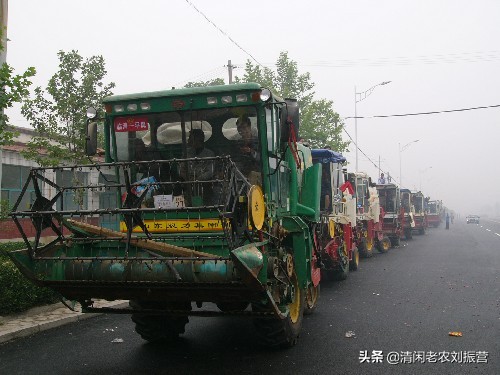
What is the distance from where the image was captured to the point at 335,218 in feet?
42.5

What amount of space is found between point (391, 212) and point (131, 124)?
2071cm

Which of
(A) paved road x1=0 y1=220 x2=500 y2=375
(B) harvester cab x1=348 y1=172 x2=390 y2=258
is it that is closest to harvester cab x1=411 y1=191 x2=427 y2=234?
(B) harvester cab x1=348 y1=172 x2=390 y2=258

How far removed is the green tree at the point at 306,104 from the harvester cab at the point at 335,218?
1197 cm

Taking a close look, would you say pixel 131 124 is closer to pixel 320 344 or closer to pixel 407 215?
pixel 320 344

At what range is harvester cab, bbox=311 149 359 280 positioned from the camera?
12.0 metres

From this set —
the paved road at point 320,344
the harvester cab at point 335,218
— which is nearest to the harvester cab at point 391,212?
the harvester cab at point 335,218

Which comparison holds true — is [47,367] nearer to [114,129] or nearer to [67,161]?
[114,129]

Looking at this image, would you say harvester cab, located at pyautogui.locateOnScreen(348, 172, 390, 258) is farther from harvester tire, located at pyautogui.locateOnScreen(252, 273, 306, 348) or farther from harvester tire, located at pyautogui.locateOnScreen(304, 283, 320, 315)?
Answer: harvester tire, located at pyautogui.locateOnScreen(252, 273, 306, 348)

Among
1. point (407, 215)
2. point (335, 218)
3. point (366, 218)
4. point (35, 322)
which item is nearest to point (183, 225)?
point (35, 322)

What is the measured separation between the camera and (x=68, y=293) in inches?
217

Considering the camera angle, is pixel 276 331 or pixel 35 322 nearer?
pixel 276 331

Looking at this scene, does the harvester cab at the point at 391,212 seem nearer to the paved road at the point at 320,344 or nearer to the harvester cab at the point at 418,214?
the harvester cab at the point at 418,214

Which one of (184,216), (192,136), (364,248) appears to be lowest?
(364,248)

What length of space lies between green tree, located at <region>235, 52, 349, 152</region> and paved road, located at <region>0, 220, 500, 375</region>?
1786 cm
